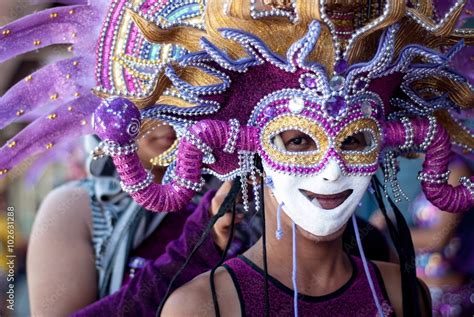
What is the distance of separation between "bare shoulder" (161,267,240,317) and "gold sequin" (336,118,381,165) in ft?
1.43

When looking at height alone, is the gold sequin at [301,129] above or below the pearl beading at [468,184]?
above

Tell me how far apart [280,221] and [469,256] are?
5.07 ft

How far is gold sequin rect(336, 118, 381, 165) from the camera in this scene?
1.92 metres

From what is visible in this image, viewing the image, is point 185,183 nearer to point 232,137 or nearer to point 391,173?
point 232,137

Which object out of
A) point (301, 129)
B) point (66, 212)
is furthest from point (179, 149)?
point (66, 212)

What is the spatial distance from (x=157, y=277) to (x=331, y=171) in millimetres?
819

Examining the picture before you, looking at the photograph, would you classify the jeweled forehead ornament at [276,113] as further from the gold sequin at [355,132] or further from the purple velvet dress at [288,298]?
the purple velvet dress at [288,298]

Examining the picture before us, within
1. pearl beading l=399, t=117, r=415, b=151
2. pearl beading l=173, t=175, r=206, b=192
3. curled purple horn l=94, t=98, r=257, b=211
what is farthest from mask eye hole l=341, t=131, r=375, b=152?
pearl beading l=173, t=175, r=206, b=192

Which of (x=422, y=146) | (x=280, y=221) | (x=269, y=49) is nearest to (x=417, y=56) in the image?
(x=422, y=146)

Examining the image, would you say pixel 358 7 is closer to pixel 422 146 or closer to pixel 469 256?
pixel 422 146

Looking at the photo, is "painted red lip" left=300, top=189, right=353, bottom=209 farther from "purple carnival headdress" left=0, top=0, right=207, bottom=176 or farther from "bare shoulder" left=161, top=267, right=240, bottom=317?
"purple carnival headdress" left=0, top=0, right=207, bottom=176

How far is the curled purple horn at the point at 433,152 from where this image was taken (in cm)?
204

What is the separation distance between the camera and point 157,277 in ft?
8.23

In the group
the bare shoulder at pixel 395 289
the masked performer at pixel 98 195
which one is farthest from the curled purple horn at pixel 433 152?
the masked performer at pixel 98 195
